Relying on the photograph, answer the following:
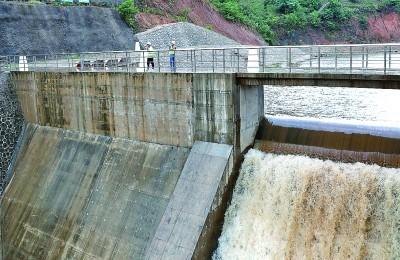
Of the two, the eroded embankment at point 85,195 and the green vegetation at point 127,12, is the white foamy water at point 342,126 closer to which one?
the eroded embankment at point 85,195

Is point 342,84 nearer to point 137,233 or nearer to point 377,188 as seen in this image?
point 377,188

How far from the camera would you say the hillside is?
52.4 m

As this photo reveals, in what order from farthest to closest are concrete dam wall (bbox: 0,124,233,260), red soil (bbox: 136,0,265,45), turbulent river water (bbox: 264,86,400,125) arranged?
red soil (bbox: 136,0,265,45) < turbulent river water (bbox: 264,86,400,125) < concrete dam wall (bbox: 0,124,233,260)

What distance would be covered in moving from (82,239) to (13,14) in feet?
64.6

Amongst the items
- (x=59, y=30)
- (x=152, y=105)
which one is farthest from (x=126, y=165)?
(x=59, y=30)

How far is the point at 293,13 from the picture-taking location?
221 ft

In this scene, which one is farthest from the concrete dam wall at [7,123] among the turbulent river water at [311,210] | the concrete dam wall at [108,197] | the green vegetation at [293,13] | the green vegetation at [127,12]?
the green vegetation at [293,13]

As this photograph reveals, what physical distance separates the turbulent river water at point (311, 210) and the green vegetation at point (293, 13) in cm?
4496

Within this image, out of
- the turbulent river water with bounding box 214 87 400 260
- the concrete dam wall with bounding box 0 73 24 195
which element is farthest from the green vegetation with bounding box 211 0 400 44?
the turbulent river water with bounding box 214 87 400 260

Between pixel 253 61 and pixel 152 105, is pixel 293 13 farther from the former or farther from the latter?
pixel 253 61

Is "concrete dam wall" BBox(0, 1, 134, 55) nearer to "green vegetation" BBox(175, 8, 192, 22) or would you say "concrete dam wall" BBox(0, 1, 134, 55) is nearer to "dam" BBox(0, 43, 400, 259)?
"green vegetation" BBox(175, 8, 192, 22)

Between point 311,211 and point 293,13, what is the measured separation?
56.6 m

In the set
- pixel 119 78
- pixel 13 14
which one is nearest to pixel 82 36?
pixel 13 14

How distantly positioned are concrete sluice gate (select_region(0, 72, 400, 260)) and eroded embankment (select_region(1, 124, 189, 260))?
5 centimetres
